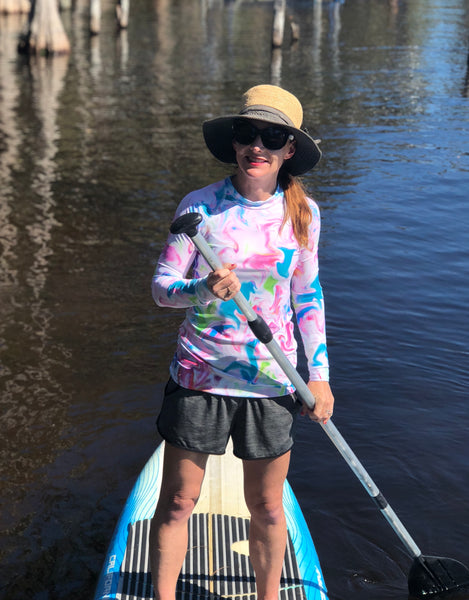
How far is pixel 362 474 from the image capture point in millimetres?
3686

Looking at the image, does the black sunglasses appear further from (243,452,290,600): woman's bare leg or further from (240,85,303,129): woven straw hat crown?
(243,452,290,600): woman's bare leg

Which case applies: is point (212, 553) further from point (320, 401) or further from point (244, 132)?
point (244, 132)

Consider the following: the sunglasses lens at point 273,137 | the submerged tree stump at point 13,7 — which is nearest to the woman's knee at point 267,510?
the sunglasses lens at point 273,137

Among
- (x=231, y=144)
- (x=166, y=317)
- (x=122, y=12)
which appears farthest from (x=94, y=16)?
(x=231, y=144)

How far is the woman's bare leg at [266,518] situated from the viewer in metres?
3.27

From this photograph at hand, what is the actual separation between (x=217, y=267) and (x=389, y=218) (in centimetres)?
922

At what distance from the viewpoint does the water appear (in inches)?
203

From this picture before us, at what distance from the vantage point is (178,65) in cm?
2769

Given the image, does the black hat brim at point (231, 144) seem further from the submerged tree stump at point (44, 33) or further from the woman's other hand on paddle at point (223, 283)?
the submerged tree stump at point (44, 33)

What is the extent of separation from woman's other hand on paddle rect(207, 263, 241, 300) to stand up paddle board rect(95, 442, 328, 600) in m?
1.76

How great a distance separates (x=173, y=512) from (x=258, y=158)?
1.49 meters

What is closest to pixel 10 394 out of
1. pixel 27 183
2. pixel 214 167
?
pixel 27 183

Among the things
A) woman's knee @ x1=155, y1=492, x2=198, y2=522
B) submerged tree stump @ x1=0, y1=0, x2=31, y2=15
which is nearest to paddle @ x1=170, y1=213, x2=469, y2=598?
woman's knee @ x1=155, y1=492, x2=198, y2=522

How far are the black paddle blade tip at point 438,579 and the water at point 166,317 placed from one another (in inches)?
7.6
